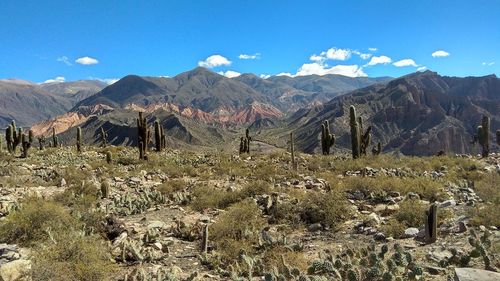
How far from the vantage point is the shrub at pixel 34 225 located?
872 centimetres

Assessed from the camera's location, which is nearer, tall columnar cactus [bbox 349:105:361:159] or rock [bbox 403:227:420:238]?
rock [bbox 403:227:420:238]

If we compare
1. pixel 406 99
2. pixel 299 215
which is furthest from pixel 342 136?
pixel 299 215

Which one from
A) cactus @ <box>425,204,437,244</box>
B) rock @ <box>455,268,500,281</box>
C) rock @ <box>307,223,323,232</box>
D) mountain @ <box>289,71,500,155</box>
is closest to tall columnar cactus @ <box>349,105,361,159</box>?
rock @ <box>307,223,323,232</box>

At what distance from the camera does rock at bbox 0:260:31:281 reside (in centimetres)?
637

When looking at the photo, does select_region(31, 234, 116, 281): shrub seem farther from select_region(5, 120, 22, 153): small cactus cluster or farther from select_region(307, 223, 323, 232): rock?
select_region(5, 120, 22, 153): small cactus cluster

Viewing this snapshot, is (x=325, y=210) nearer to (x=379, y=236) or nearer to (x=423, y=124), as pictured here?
(x=379, y=236)

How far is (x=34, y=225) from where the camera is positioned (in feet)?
29.5

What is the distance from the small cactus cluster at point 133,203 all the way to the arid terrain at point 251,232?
43 millimetres

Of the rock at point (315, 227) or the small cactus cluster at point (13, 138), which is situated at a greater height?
the small cactus cluster at point (13, 138)

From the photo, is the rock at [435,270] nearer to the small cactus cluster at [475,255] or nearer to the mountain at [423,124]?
the small cactus cluster at [475,255]

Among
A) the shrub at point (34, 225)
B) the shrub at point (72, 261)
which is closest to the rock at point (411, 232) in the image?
the shrub at point (72, 261)

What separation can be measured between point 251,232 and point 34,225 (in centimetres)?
447

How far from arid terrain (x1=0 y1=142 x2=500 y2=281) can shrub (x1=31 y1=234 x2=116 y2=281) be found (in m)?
0.02

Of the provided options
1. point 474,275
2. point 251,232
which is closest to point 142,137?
point 251,232
